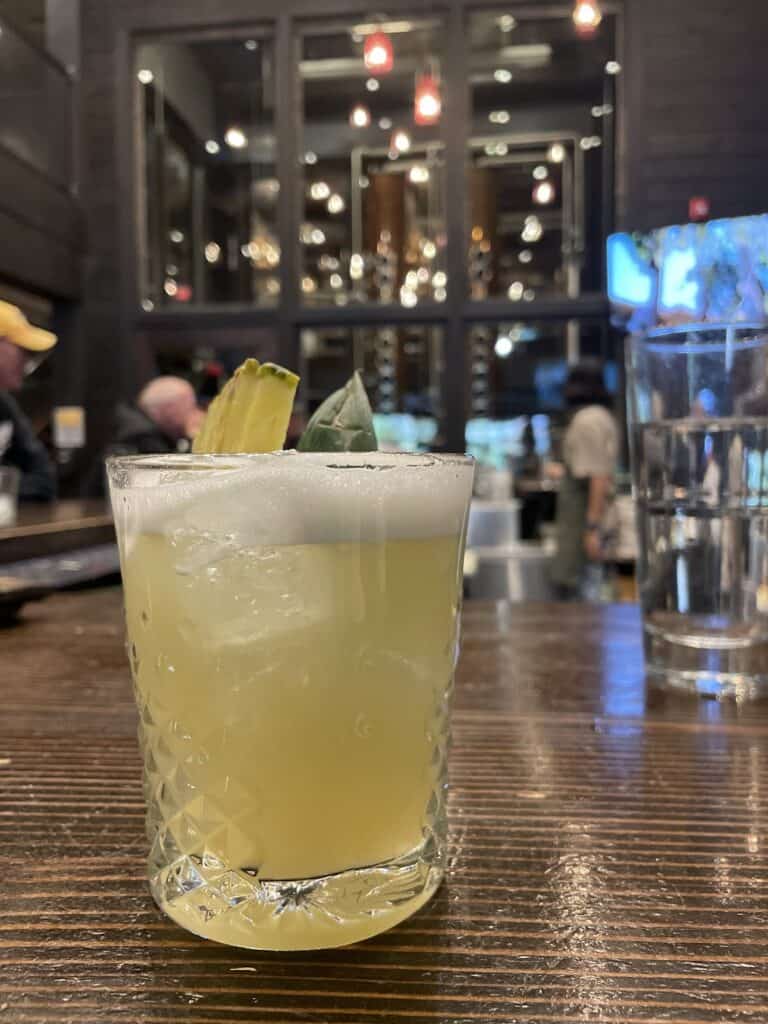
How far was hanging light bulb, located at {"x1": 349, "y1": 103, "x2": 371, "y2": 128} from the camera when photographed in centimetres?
525

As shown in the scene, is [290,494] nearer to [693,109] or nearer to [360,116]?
[693,109]

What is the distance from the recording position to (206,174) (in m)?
5.31

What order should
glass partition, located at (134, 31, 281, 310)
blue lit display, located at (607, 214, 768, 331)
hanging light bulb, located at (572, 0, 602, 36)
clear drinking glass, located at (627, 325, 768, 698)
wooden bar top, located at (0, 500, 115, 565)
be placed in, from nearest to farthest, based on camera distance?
clear drinking glass, located at (627, 325, 768, 698)
wooden bar top, located at (0, 500, 115, 565)
blue lit display, located at (607, 214, 768, 331)
hanging light bulb, located at (572, 0, 602, 36)
glass partition, located at (134, 31, 281, 310)

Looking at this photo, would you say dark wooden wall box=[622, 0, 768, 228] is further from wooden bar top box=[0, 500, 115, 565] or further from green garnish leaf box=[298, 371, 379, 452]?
green garnish leaf box=[298, 371, 379, 452]

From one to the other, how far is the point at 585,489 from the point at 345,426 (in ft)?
13.0

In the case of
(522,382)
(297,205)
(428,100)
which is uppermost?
(428,100)

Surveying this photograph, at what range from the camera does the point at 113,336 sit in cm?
520

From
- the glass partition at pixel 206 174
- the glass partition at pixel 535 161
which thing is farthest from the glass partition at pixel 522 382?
the glass partition at pixel 206 174

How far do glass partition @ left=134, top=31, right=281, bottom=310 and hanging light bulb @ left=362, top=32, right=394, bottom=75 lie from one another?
600 millimetres

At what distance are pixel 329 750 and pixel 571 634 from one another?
28.7 inches

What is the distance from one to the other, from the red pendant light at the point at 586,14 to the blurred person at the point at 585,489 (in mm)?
1975

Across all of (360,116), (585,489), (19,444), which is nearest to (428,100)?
(360,116)

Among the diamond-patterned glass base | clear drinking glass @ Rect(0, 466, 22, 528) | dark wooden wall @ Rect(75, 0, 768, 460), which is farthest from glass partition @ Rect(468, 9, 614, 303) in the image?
the diamond-patterned glass base

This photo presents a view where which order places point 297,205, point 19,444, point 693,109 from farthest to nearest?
point 297,205 → point 693,109 → point 19,444
